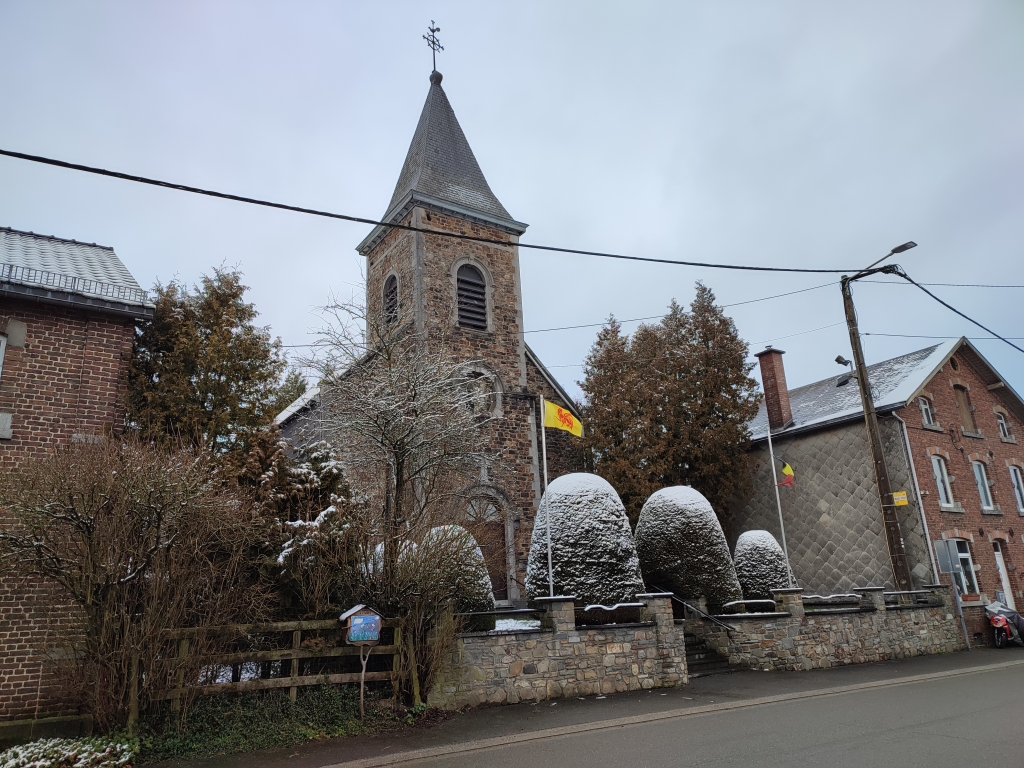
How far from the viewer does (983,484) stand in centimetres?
2127

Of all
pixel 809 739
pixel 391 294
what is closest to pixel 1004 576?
pixel 809 739

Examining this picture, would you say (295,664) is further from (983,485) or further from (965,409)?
(965,409)

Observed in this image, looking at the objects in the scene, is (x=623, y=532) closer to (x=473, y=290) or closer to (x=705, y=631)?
(x=705, y=631)

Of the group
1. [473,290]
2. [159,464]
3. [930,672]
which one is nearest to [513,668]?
[159,464]

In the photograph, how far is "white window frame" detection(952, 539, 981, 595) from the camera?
18.6m

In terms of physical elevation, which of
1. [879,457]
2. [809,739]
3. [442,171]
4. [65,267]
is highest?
[442,171]

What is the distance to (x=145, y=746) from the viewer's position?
7090 millimetres

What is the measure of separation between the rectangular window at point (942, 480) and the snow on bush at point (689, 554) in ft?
30.1

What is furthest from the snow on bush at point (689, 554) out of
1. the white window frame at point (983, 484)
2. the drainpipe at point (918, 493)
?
A: the white window frame at point (983, 484)

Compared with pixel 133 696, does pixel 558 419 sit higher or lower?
higher

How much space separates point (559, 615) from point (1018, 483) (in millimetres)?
19891

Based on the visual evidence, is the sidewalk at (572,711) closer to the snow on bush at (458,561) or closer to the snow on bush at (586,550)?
the snow on bush at (458,561)

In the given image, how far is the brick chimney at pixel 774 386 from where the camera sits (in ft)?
73.4

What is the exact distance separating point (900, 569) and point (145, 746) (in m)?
13.8
